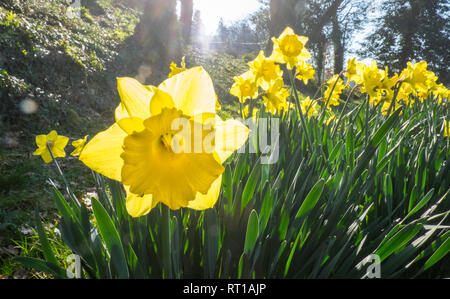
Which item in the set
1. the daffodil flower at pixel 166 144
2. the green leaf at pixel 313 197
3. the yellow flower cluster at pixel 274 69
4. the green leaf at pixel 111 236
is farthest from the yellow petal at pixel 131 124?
the yellow flower cluster at pixel 274 69

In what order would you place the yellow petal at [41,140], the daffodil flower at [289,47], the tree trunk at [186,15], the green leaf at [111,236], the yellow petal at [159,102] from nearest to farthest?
the yellow petal at [159,102] < the green leaf at [111,236] < the yellow petal at [41,140] < the daffodil flower at [289,47] < the tree trunk at [186,15]

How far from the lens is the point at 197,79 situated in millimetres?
580

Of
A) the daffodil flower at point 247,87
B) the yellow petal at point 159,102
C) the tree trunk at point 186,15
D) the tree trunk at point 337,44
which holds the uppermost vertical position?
the tree trunk at point 337,44

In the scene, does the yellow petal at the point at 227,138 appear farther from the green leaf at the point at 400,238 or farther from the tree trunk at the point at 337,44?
the tree trunk at the point at 337,44

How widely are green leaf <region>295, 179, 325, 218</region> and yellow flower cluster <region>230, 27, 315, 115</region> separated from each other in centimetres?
95

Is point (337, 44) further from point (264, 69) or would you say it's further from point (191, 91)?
point (191, 91)

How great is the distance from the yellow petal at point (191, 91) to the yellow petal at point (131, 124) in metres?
0.09

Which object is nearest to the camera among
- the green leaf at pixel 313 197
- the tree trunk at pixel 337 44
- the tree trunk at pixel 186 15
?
the green leaf at pixel 313 197

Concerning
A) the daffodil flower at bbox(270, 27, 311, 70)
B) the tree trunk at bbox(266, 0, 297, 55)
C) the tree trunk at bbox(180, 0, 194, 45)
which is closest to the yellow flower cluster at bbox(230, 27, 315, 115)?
the daffodil flower at bbox(270, 27, 311, 70)

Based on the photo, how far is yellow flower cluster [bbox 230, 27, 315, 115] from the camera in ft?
5.33

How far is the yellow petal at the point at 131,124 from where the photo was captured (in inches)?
20.4

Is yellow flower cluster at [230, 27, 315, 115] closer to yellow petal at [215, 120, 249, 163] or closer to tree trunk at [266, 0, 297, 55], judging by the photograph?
yellow petal at [215, 120, 249, 163]
